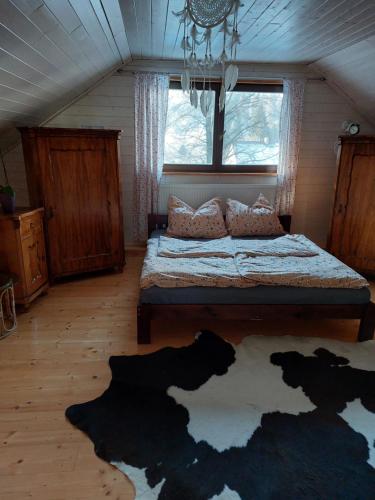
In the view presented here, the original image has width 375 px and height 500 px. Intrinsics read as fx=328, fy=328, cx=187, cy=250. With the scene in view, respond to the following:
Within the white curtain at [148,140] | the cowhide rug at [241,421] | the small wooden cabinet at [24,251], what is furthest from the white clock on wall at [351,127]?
the small wooden cabinet at [24,251]

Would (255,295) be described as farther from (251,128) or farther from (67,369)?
(251,128)

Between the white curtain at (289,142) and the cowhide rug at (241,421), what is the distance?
2275 millimetres

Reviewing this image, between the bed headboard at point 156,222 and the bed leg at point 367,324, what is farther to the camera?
the bed headboard at point 156,222

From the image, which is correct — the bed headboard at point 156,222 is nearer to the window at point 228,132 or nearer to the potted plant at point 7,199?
the window at point 228,132

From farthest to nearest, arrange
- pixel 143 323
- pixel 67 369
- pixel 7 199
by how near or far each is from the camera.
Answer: pixel 7 199 < pixel 143 323 < pixel 67 369

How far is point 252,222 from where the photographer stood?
363 centimetres

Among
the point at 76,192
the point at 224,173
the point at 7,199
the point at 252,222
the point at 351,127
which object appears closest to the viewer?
the point at 7,199

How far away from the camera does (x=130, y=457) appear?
1.50 metres

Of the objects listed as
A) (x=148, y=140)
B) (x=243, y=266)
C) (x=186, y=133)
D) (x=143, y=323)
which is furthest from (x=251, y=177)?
(x=143, y=323)

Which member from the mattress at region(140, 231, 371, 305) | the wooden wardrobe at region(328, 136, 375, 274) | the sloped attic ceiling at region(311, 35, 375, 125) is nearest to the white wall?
the sloped attic ceiling at region(311, 35, 375, 125)

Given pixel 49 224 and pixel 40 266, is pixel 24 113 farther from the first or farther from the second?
pixel 40 266

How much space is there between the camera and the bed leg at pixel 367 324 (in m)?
2.37

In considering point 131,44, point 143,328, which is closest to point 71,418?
point 143,328

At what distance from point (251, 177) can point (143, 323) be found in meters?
2.62
